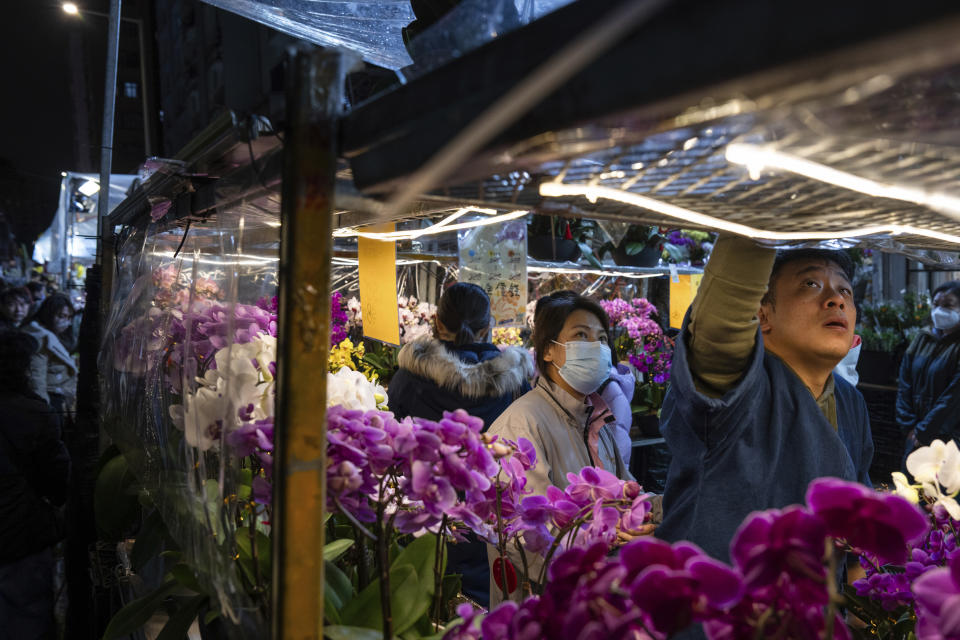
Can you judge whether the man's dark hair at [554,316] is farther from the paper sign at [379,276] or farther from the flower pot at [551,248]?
the flower pot at [551,248]

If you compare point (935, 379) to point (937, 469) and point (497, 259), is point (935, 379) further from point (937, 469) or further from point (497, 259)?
point (937, 469)

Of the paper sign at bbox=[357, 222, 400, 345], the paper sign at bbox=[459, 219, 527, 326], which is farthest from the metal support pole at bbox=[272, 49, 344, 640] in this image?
the paper sign at bbox=[459, 219, 527, 326]

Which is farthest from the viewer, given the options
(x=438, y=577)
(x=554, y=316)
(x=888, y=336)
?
(x=888, y=336)

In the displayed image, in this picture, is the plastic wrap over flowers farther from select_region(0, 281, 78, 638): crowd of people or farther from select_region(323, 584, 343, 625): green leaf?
select_region(0, 281, 78, 638): crowd of people

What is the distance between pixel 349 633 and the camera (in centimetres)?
92

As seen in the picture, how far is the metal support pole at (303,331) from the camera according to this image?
0.67 meters

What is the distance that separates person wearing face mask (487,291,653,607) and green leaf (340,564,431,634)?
991mm

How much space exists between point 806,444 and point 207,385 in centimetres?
111

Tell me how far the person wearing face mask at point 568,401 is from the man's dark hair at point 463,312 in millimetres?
598

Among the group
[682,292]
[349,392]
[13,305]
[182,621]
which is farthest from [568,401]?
[13,305]

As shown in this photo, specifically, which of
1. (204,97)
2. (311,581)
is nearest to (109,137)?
(311,581)

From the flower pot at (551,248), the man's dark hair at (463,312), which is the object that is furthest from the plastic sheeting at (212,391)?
the flower pot at (551,248)

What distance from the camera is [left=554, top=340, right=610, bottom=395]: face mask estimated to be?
2227 millimetres

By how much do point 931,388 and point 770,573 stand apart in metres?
4.62
